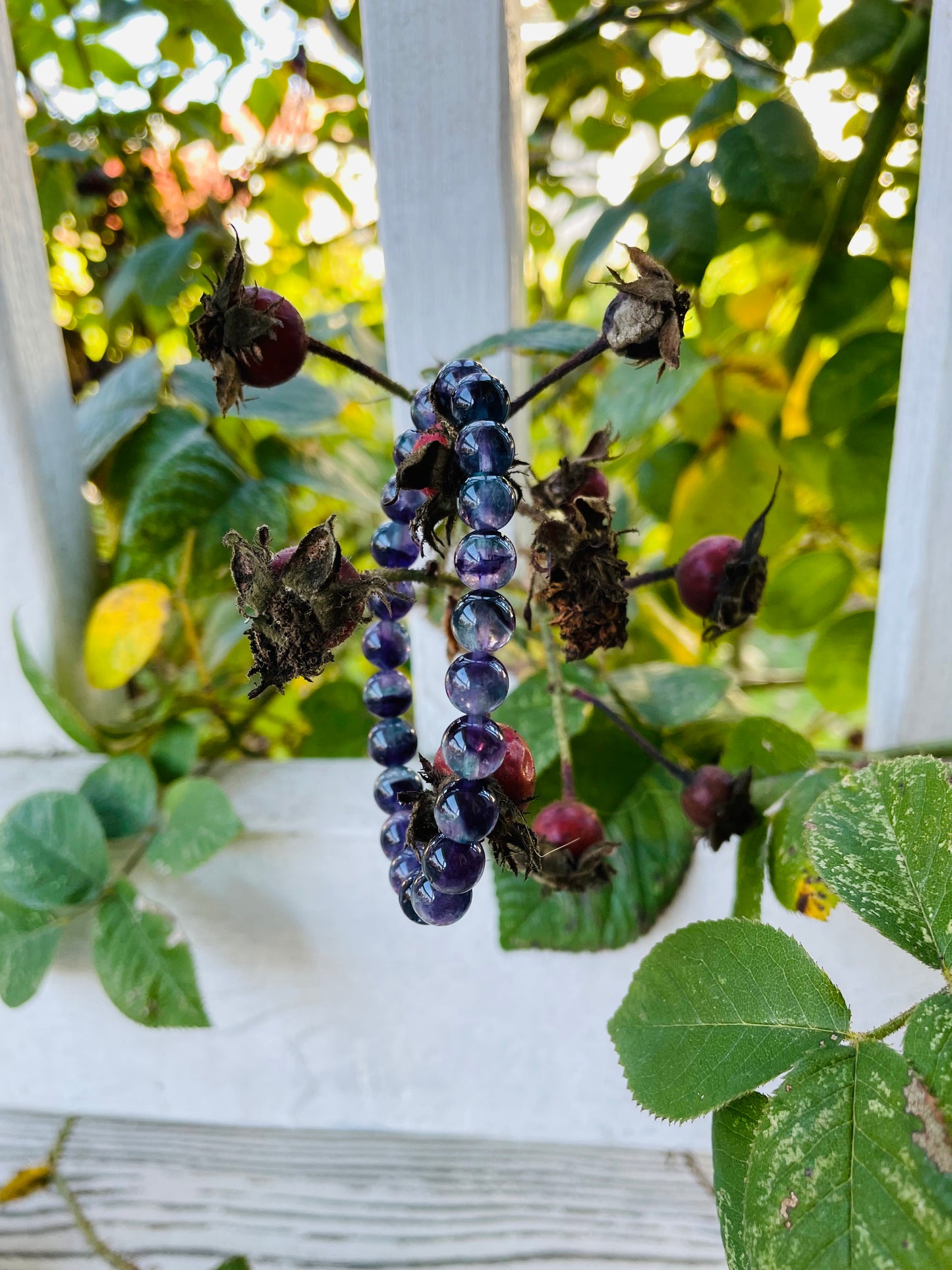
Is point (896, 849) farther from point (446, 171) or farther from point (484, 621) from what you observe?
point (446, 171)

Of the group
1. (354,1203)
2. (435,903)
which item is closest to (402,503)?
(435,903)

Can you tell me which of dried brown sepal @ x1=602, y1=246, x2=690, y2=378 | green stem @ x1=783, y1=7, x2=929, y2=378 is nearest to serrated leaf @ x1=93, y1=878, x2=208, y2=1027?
dried brown sepal @ x1=602, y1=246, x2=690, y2=378

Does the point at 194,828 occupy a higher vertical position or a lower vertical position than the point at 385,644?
lower

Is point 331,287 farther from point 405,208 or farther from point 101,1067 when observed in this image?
point 101,1067

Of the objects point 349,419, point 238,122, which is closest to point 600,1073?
point 349,419

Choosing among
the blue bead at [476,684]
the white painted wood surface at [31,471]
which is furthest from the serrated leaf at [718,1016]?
the white painted wood surface at [31,471]

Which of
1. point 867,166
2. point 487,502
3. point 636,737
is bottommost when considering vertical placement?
point 636,737

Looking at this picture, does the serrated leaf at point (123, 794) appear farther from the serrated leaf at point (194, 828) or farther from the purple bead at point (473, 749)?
the purple bead at point (473, 749)
